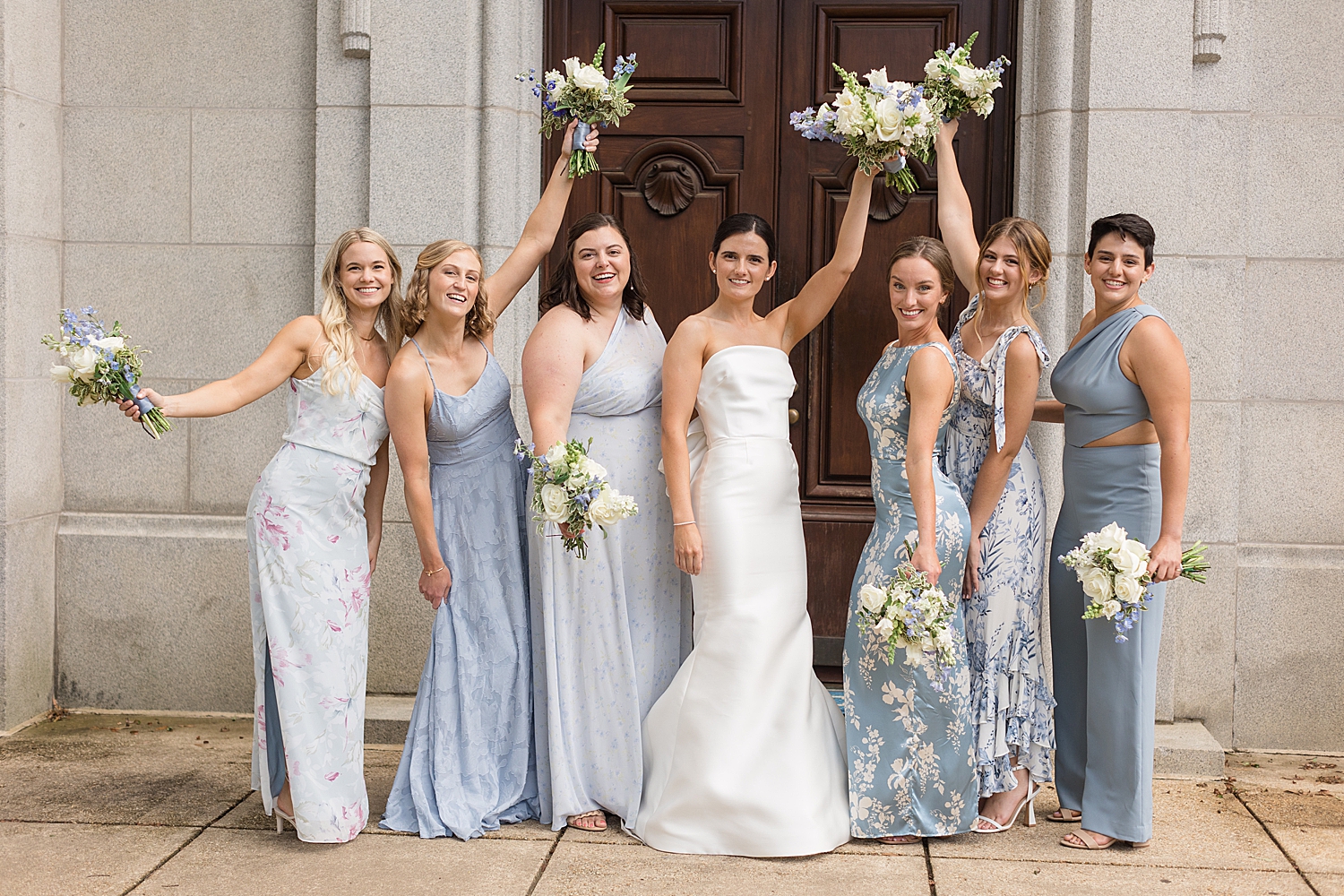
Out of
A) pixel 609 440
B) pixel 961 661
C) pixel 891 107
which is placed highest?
pixel 891 107

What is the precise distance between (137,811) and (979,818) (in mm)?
3123

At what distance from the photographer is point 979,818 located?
13.5 feet

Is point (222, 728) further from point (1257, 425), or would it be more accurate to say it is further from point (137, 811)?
point (1257, 425)

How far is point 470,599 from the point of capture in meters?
4.17

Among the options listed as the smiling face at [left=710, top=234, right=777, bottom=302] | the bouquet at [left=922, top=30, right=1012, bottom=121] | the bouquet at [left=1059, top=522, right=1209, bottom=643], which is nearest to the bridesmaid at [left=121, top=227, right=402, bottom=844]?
the smiling face at [left=710, top=234, right=777, bottom=302]

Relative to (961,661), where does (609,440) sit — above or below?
above

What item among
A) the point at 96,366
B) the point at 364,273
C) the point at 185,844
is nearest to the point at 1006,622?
the point at 364,273

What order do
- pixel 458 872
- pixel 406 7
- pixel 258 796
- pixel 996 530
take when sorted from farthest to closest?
pixel 406 7, pixel 258 796, pixel 996 530, pixel 458 872

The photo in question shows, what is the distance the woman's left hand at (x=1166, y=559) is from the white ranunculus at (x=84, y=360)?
3.42m

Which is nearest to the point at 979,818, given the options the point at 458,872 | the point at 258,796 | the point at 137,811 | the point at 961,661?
the point at 961,661

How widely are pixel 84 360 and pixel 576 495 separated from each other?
154cm

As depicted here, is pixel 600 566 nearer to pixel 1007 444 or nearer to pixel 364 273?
pixel 364 273

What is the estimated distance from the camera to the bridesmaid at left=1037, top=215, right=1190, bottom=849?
3811 millimetres

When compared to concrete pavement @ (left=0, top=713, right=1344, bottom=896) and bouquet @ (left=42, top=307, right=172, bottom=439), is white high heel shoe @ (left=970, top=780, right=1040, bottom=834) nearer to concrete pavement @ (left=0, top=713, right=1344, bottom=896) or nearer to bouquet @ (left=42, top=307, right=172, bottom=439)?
concrete pavement @ (left=0, top=713, right=1344, bottom=896)
